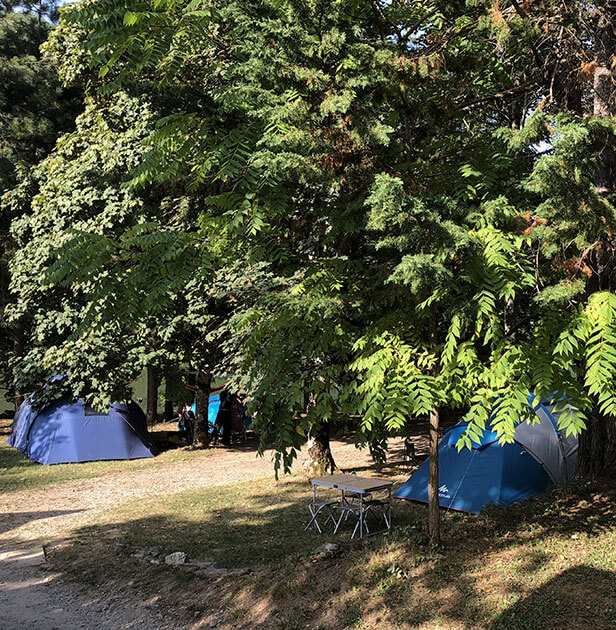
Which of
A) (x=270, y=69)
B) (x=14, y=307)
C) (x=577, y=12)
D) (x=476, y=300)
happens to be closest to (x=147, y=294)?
(x=270, y=69)

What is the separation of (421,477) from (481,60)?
6546mm

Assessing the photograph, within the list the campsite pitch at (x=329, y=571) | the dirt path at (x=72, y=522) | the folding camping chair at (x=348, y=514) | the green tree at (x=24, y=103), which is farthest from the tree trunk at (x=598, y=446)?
the green tree at (x=24, y=103)

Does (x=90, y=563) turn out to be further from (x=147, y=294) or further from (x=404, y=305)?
(x=404, y=305)

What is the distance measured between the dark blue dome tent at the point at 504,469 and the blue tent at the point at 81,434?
29.8ft

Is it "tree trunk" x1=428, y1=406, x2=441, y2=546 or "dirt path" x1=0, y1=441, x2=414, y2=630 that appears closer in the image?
"dirt path" x1=0, y1=441, x2=414, y2=630

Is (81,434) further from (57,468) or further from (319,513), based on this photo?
(319,513)

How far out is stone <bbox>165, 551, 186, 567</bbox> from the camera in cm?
793

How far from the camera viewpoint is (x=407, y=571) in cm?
649

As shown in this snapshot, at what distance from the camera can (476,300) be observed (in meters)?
5.47

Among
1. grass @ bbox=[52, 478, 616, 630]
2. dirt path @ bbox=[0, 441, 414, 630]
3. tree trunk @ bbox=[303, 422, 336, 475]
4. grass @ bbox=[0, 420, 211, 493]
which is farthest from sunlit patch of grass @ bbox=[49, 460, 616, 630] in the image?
grass @ bbox=[0, 420, 211, 493]

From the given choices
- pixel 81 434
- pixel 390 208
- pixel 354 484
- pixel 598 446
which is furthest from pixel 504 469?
pixel 81 434

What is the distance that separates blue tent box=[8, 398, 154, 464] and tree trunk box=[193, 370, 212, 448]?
173 cm

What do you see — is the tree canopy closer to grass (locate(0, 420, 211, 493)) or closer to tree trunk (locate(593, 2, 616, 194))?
tree trunk (locate(593, 2, 616, 194))

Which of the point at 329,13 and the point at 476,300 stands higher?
the point at 329,13
